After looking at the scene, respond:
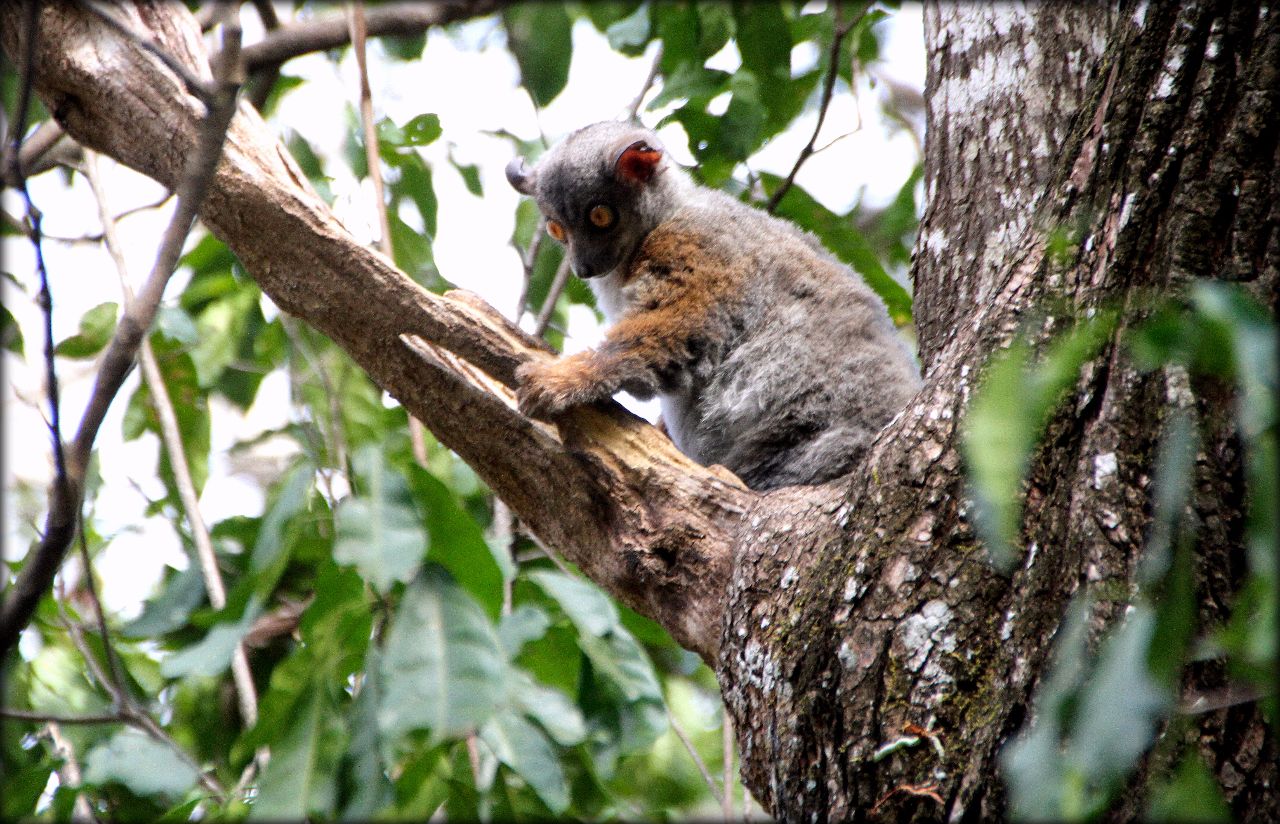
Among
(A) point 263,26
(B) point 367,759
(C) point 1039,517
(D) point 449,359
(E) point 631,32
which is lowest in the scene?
(B) point 367,759

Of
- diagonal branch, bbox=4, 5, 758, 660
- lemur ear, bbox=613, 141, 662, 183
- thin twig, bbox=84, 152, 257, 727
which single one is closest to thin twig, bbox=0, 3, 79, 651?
diagonal branch, bbox=4, 5, 758, 660

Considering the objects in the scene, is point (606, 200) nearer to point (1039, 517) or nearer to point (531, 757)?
point (1039, 517)

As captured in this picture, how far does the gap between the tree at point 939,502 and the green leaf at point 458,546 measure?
0.01 m

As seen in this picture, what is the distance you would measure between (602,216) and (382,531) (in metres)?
2.97

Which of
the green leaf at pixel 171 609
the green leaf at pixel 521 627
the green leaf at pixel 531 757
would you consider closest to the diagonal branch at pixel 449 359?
the green leaf at pixel 521 627

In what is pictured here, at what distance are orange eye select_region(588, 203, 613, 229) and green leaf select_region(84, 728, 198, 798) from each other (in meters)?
2.75

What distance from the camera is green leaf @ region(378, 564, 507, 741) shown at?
4.81 ft

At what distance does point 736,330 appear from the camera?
4020 mm

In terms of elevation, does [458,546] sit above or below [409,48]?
below

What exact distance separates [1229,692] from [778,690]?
3.06 ft

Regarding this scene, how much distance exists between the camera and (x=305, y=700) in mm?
1736

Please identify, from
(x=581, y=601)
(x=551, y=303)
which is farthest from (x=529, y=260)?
(x=581, y=601)

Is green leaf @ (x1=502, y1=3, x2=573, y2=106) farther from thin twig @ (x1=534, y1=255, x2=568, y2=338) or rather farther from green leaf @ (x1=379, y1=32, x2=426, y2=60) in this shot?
thin twig @ (x1=534, y1=255, x2=568, y2=338)

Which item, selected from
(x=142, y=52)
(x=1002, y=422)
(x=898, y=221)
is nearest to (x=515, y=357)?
(x=142, y=52)
